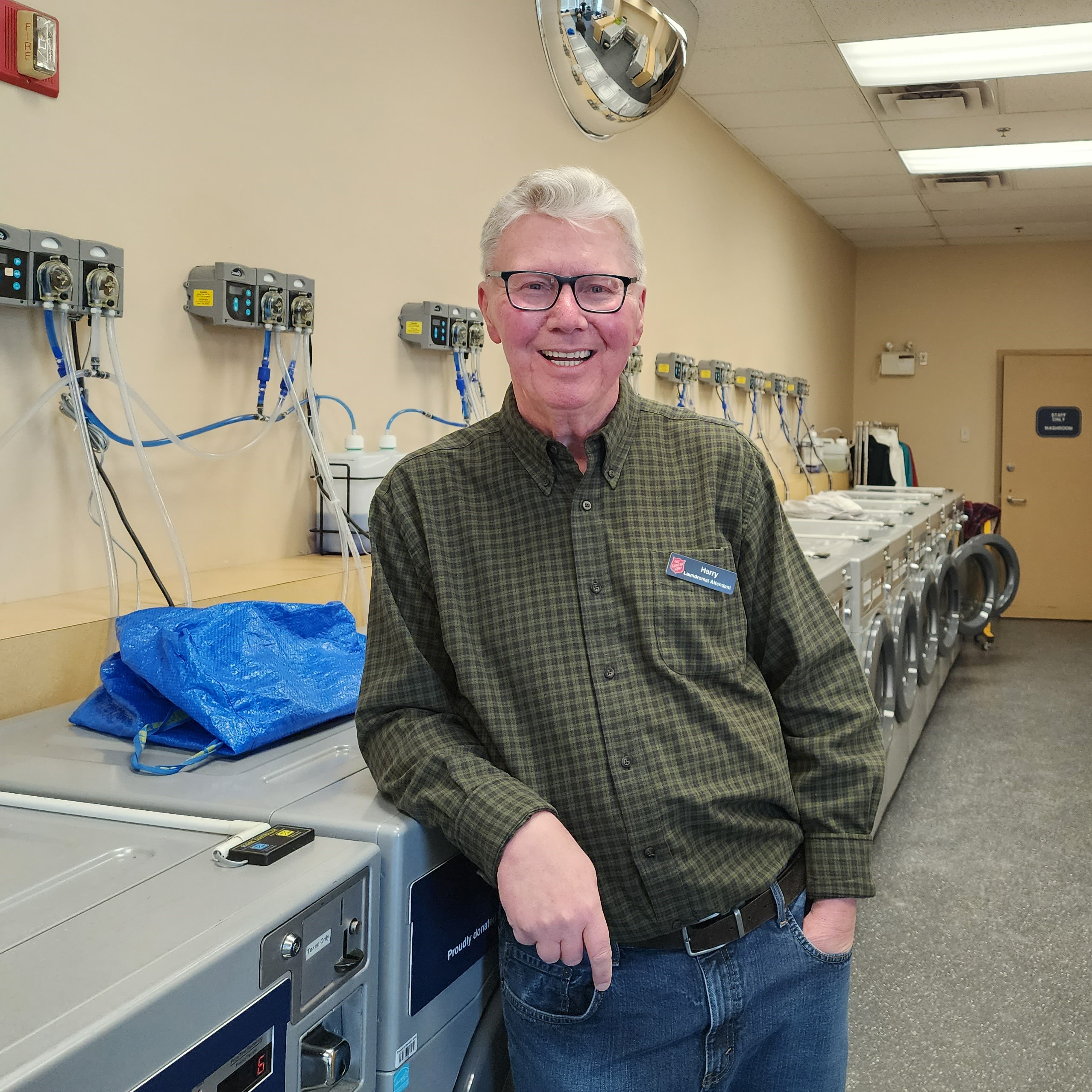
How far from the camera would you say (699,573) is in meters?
1.19

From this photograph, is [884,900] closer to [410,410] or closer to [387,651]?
[410,410]

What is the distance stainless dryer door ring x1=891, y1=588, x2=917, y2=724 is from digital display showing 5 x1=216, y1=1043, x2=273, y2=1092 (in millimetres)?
2865

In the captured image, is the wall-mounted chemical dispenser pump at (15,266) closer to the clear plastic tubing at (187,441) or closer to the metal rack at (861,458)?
the clear plastic tubing at (187,441)

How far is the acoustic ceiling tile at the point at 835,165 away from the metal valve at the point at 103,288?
4.44 metres

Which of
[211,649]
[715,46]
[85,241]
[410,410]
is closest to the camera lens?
[211,649]

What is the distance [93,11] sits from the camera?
1.82 metres

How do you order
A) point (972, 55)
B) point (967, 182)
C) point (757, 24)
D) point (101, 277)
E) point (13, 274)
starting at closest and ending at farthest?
point (13, 274) → point (101, 277) → point (757, 24) → point (972, 55) → point (967, 182)

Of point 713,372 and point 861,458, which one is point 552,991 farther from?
point 861,458

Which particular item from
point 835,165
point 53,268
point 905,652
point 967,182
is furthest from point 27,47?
point 967,182

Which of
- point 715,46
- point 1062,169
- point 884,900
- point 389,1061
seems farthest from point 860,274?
point 389,1061

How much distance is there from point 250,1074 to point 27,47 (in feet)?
5.08

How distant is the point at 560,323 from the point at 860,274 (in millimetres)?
7616

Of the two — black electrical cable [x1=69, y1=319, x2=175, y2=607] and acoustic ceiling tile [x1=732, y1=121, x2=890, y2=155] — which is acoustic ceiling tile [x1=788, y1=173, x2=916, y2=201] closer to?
acoustic ceiling tile [x1=732, y1=121, x2=890, y2=155]

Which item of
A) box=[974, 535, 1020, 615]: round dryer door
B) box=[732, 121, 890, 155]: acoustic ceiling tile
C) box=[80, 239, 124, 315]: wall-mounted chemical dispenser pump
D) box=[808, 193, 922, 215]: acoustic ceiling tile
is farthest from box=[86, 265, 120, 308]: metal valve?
box=[808, 193, 922, 215]: acoustic ceiling tile
